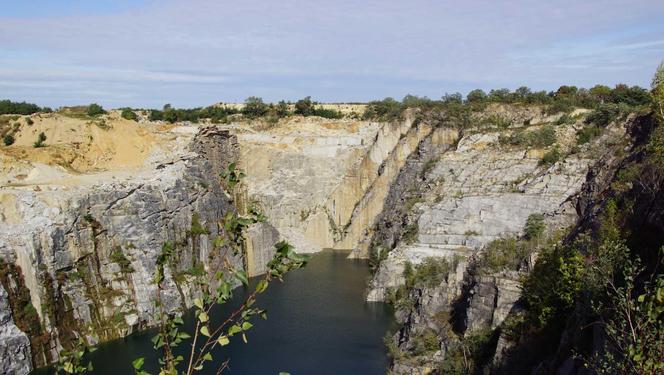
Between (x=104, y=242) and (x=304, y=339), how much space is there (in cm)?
1269

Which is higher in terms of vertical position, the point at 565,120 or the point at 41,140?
the point at 565,120

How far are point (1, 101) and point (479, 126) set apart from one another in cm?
4211

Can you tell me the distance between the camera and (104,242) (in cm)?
3494

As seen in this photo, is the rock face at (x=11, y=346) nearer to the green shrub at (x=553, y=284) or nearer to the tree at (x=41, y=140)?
the tree at (x=41, y=140)

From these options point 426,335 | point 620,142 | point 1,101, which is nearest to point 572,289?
point 426,335

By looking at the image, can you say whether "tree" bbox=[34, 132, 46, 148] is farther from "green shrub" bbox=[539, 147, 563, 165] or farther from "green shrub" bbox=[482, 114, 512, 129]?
"green shrub" bbox=[482, 114, 512, 129]

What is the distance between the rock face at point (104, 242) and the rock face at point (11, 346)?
0.17 metres

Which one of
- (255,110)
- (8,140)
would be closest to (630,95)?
(255,110)

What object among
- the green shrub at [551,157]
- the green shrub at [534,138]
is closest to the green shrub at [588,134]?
the green shrub at [534,138]

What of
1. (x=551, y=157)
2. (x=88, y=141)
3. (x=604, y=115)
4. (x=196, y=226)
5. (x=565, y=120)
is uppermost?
(x=604, y=115)

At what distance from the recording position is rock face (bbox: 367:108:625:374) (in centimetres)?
2759

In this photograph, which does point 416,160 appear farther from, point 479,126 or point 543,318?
point 543,318

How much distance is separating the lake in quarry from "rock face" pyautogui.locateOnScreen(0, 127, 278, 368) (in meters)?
1.89

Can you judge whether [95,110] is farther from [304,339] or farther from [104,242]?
[304,339]
